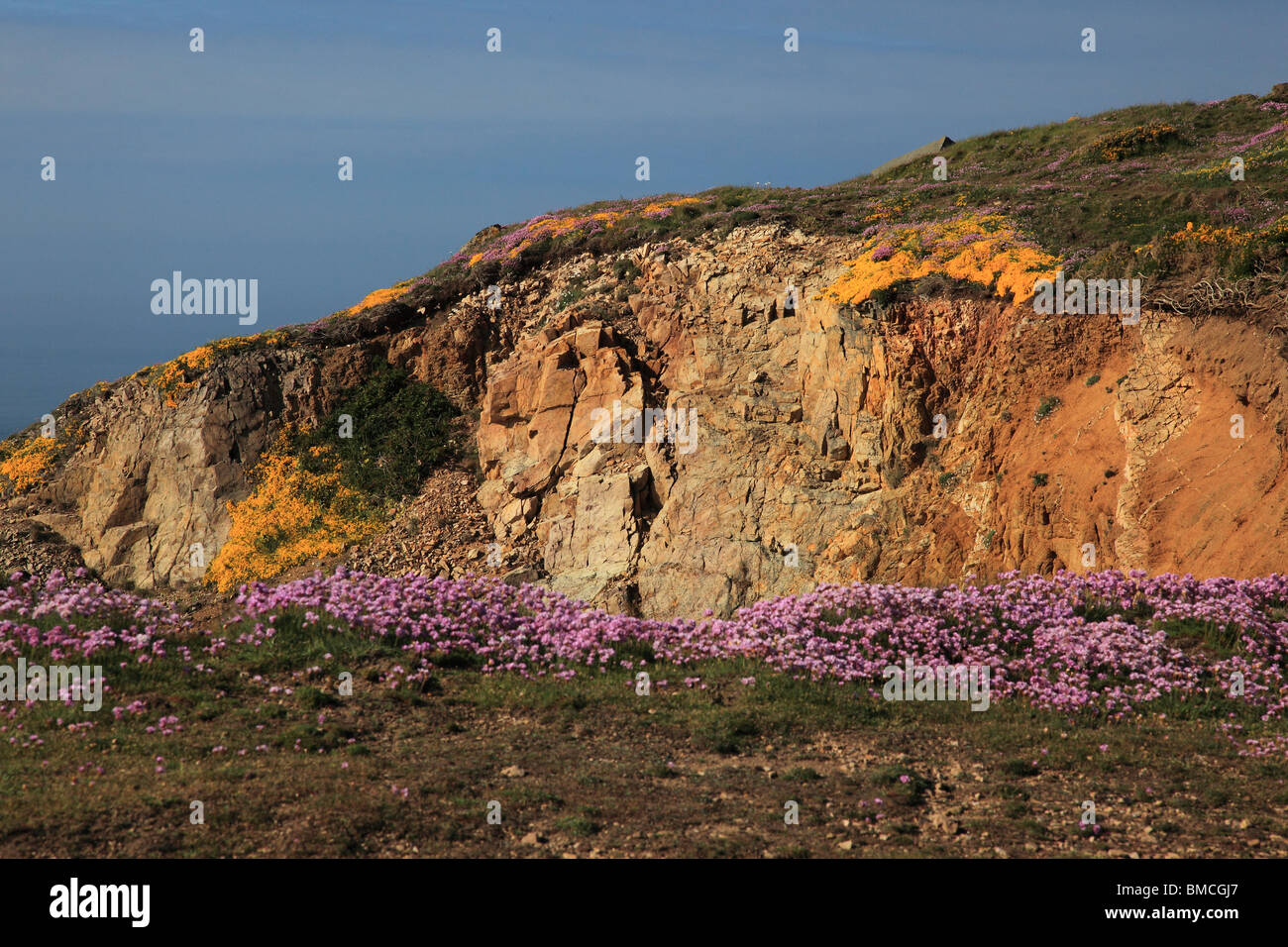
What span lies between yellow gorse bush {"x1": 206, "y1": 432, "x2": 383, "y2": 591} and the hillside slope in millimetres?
114

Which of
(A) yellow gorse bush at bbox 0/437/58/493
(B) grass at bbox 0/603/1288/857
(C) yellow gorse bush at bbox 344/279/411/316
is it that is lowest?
(B) grass at bbox 0/603/1288/857

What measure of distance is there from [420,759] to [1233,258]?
662 inches

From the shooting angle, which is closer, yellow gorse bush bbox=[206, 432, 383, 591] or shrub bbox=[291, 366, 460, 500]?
yellow gorse bush bbox=[206, 432, 383, 591]

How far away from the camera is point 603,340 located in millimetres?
24781

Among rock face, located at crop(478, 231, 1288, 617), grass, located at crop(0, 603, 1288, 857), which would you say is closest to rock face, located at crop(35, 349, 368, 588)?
rock face, located at crop(478, 231, 1288, 617)

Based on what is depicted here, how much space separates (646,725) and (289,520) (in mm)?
16045

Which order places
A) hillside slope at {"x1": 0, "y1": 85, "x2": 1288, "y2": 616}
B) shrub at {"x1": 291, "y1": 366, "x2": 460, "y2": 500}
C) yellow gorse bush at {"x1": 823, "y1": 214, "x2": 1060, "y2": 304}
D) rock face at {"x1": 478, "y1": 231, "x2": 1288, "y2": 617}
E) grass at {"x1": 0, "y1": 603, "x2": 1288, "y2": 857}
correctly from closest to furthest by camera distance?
grass at {"x1": 0, "y1": 603, "x2": 1288, "y2": 857} < rock face at {"x1": 478, "y1": 231, "x2": 1288, "y2": 617} < hillside slope at {"x1": 0, "y1": 85, "x2": 1288, "y2": 616} < yellow gorse bush at {"x1": 823, "y1": 214, "x2": 1060, "y2": 304} < shrub at {"x1": 291, "y1": 366, "x2": 460, "y2": 500}

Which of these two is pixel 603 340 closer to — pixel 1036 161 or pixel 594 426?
pixel 594 426

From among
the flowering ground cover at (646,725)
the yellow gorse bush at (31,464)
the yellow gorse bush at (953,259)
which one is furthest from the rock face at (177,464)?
the yellow gorse bush at (953,259)

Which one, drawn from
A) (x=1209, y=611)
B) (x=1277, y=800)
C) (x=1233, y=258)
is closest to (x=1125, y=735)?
(x=1277, y=800)

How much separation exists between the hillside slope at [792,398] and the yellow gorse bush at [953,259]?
84 mm

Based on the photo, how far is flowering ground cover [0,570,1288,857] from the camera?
9117mm

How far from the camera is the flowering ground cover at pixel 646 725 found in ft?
29.9

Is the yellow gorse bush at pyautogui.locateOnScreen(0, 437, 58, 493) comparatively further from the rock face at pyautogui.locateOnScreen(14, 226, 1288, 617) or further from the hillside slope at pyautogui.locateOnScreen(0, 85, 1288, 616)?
the rock face at pyautogui.locateOnScreen(14, 226, 1288, 617)
